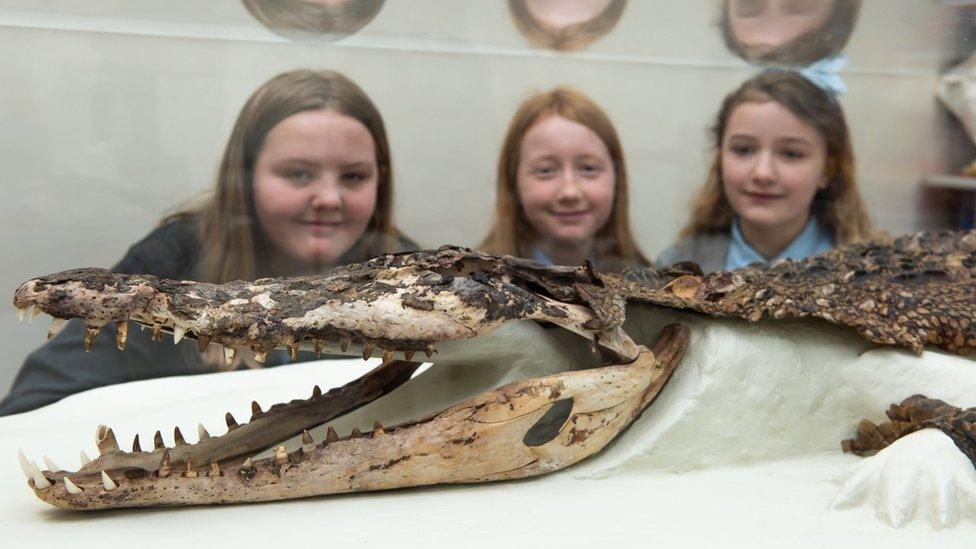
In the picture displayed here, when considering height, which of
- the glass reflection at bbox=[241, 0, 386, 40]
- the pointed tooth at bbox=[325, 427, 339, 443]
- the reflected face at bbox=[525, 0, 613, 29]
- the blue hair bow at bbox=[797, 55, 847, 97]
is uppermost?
the reflected face at bbox=[525, 0, 613, 29]

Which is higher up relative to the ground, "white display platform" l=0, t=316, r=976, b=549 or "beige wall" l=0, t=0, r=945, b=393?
"beige wall" l=0, t=0, r=945, b=393

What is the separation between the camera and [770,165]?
4.41 metres

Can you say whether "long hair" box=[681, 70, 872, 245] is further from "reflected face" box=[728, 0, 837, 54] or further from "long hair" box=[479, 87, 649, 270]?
"long hair" box=[479, 87, 649, 270]

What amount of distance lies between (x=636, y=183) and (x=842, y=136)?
109 centimetres

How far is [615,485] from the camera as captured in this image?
6.52 feet

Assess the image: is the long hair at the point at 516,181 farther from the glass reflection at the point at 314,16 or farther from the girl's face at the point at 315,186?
the glass reflection at the point at 314,16

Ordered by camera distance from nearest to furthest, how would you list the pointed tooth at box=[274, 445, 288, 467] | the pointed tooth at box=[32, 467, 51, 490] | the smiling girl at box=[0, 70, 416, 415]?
the pointed tooth at box=[32, 467, 51, 490], the pointed tooth at box=[274, 445, 288, 467], the smiling girl at box=[0, 70, 416, 415]

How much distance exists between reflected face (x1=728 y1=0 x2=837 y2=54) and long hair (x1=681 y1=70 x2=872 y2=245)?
16 centimetres

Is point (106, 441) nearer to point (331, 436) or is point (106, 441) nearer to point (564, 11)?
point (331, 436)

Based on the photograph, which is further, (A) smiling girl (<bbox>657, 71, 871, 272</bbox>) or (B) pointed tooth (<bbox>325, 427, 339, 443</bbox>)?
(A) smiling girl (<bbox>657, 71, 871, 272</bbox>)

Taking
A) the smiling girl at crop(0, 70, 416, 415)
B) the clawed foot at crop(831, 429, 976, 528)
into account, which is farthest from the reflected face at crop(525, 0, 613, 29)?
the clawed foot at crop(831, 429, 976, 528)

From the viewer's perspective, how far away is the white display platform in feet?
5.43

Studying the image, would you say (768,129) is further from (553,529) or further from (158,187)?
(553,529)

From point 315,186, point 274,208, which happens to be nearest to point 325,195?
point 315,186
